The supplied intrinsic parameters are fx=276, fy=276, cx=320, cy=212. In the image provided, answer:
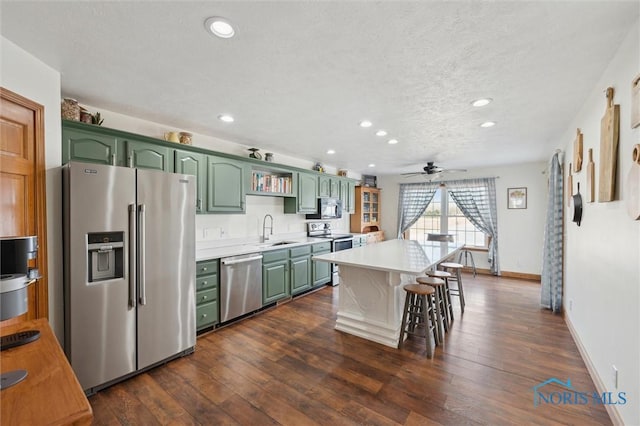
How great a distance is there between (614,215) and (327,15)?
214 centimetres

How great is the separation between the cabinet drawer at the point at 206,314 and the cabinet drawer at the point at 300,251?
1.36 metres

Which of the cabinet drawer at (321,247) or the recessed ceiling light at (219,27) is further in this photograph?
the cabinet drawer at (321,247)

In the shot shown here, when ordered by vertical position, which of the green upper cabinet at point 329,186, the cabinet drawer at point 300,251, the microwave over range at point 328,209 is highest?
the green upper cabinet at point 329,186

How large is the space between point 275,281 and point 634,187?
3.46 m

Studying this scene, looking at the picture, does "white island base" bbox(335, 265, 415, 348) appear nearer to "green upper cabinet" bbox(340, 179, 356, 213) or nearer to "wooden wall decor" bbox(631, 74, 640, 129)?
"wooden wall decor" bbox(631, 74, 640, 129)

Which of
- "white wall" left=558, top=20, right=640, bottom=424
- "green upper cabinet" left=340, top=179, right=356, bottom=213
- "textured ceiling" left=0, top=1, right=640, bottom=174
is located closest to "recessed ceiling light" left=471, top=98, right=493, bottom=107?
"textured ceiling" left=0, top=1, right=640, bottom=174

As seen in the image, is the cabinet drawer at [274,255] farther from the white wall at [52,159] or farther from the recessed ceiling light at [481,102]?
the recessed ceiling light at [481,102]

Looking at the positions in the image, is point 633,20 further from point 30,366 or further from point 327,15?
point 30,366

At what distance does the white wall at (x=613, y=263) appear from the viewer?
149cm

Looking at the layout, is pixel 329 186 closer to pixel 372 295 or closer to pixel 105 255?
pixel 372 295

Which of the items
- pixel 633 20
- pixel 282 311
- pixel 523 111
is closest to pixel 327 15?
pixel 633 20

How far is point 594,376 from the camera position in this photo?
85.0 inches

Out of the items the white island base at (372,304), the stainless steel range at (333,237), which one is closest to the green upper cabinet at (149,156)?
the white island base at (372,304)

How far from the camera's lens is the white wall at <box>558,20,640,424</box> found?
1.49 metres
